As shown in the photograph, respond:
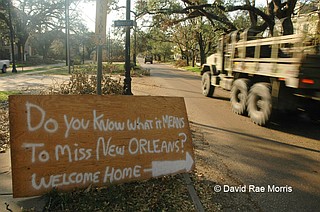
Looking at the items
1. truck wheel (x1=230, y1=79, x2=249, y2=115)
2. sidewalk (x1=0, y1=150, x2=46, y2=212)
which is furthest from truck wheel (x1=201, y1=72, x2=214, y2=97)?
sidewalk (x1=0, y1=150, x2=46, y2=212)

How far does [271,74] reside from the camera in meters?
6.40

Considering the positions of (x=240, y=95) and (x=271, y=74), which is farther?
(x=240, y=95)

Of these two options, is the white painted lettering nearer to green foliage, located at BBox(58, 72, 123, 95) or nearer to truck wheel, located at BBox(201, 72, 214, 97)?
green foliage, located at BBox(58, 72, 123, 95)

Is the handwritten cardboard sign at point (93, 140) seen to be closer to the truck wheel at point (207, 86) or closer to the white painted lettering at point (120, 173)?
the white painted lettering at point (120, 173)

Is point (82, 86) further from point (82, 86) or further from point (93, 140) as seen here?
point (93, 140)

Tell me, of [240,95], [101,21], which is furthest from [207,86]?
[101,21]

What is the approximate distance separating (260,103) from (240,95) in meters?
1.22

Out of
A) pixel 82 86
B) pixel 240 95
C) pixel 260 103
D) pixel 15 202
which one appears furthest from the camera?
pixel 82 86

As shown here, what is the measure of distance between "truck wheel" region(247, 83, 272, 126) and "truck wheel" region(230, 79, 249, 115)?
15.3 inches

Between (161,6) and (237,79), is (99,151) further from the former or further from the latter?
(161,6)

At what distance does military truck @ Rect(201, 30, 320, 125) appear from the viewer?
17.9 feet

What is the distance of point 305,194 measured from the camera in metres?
3.50

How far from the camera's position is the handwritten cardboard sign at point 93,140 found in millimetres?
2896

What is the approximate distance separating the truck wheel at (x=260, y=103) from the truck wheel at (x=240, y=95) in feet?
1.28
